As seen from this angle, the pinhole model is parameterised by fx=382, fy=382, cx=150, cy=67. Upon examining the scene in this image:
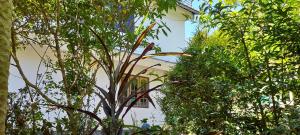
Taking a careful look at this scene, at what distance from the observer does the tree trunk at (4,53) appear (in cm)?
163

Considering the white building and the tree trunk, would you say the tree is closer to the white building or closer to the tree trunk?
the tree trunk

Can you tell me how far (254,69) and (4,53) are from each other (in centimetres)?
292

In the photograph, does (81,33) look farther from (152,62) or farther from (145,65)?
(152,62)

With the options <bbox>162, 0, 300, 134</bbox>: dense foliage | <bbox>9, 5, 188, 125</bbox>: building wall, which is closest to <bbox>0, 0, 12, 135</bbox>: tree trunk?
<bbox>162, 0, 300, 134</bbox>: dense foliage

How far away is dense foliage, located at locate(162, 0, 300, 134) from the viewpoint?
366cm

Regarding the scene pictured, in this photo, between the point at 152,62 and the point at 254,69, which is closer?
the point at 254,69

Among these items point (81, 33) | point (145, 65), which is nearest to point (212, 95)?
point (81, 33)

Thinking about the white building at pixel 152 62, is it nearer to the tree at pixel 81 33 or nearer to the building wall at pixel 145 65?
the building wall at pixel 145 65

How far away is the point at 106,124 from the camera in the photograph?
11.5 ft

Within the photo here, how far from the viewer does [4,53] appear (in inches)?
65.1

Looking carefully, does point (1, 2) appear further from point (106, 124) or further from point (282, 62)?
point (282, 62)

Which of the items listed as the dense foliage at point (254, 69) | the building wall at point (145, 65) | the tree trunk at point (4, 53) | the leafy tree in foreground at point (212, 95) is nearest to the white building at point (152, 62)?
the building wall at point (145, 65)

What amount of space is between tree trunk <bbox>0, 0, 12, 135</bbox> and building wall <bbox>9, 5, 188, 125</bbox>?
6.05 m

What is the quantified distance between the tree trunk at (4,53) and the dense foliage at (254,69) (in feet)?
6.65
